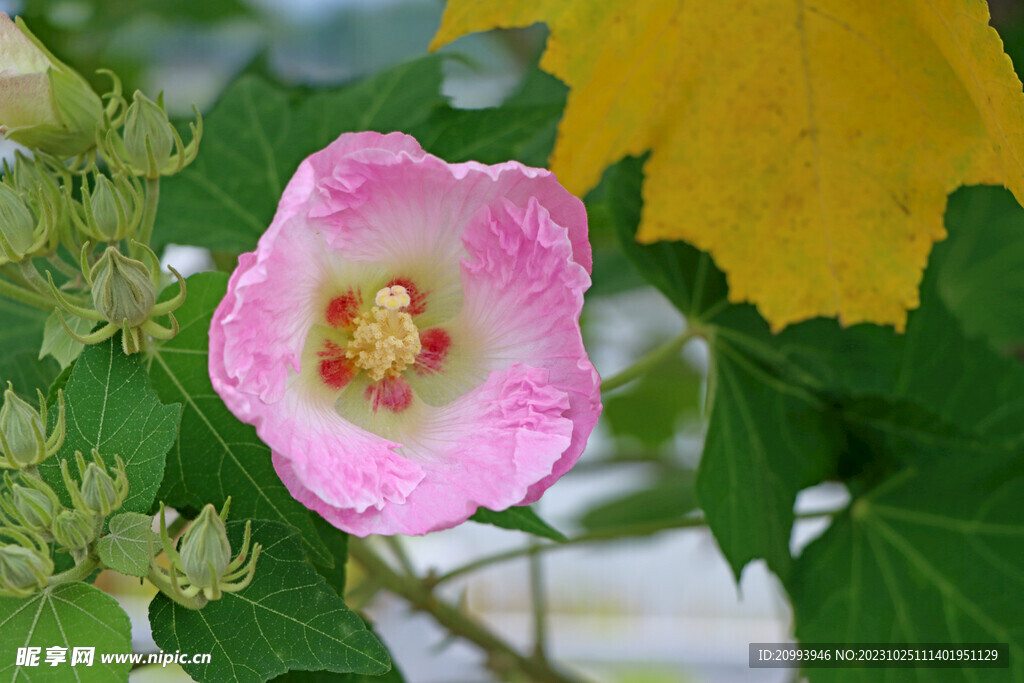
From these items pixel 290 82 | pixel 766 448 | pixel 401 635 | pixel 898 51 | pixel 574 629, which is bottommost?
pixel 574 629

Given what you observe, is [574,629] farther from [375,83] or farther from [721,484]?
[375,83]

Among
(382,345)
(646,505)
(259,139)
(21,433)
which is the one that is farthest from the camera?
(646,505)

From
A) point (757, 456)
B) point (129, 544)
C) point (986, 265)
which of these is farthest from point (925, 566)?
point (129, 544)

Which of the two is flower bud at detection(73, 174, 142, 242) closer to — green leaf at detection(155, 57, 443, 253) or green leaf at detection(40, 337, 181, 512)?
green leaf at detection(40, 337, 181, 512)

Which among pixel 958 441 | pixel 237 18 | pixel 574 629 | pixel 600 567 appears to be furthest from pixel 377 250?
pixel 574 629

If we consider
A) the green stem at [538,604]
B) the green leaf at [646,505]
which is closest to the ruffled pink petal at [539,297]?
the green stem at [538,604]

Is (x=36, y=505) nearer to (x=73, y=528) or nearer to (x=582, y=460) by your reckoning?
(x=73, y=528)
